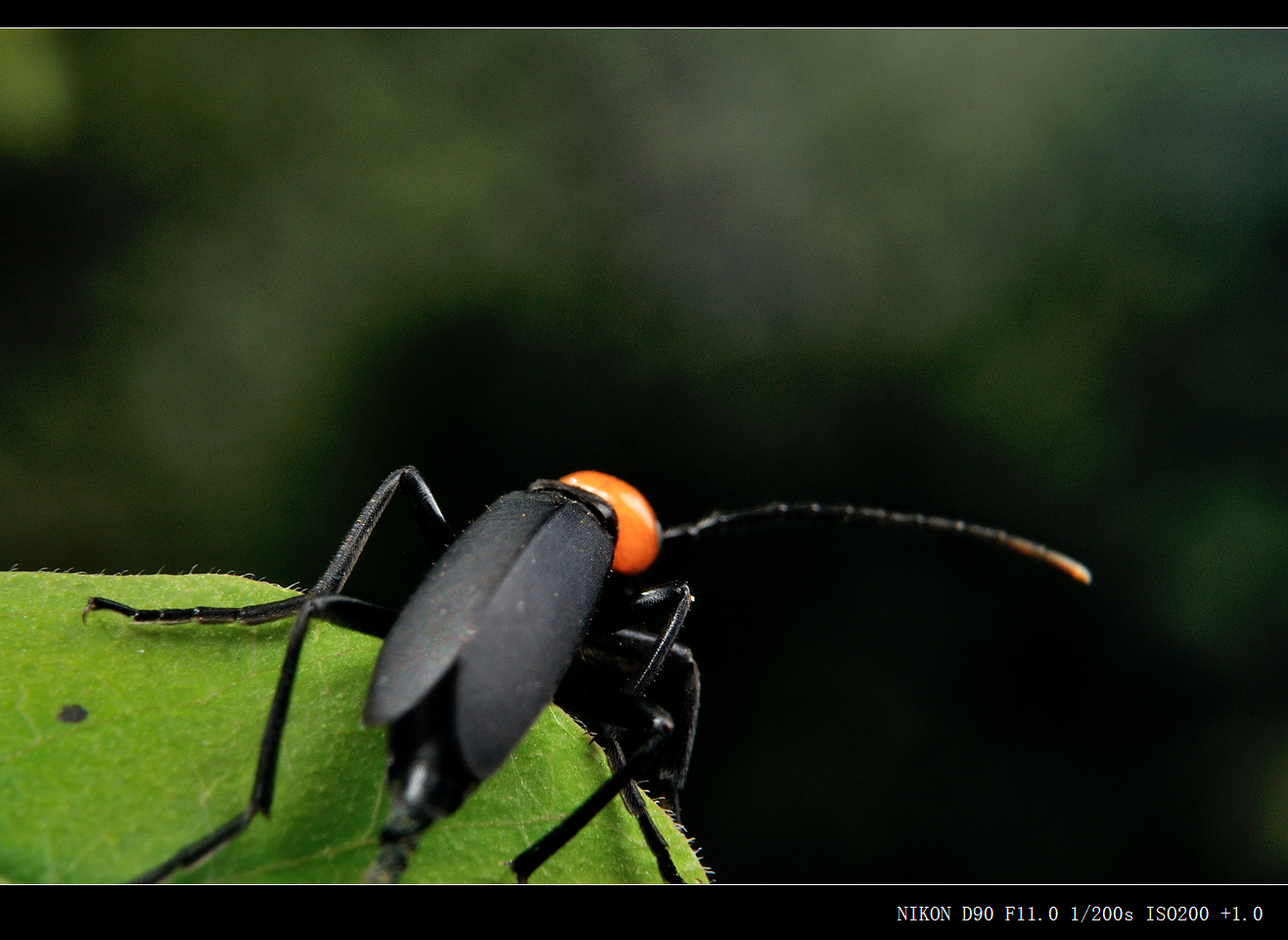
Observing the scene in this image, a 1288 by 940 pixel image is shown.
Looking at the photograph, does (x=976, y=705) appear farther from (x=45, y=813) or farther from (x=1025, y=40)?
(x=45, y=813)

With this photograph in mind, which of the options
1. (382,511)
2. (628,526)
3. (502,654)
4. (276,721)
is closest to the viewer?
(276,721)

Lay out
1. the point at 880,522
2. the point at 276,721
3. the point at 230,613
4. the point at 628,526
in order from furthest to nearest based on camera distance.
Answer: the point at 880,522 < the point at 628,526 < the point at 230,613 < the point at 276,721

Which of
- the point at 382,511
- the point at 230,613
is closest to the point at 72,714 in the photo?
the point at 230,613

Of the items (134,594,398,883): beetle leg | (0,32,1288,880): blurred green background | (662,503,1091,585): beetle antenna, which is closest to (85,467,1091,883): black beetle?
(134,594,398,883): beetle leg

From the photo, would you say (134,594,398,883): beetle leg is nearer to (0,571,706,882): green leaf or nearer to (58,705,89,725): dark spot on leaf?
(0,571,706,882): green leaf

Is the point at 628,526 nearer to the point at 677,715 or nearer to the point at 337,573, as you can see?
the point at 677,715
